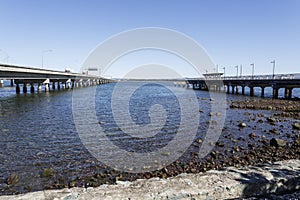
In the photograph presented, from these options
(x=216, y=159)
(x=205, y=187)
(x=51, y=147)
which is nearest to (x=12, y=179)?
(x=51, y=147)

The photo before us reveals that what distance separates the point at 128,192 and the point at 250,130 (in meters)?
12.9

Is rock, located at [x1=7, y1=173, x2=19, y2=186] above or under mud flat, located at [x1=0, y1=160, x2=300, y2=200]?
under

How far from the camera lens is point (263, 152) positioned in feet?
31.8

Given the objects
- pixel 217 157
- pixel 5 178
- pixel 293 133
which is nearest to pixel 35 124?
pixel 5 178

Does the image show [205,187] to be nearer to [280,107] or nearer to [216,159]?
[216,159]

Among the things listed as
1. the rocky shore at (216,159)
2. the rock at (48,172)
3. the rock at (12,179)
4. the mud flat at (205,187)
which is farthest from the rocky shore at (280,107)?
the rock at (12,179)

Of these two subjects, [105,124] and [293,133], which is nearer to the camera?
[293,133]

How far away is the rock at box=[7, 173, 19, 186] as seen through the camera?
664cm

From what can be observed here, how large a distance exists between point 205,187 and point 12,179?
646 cm

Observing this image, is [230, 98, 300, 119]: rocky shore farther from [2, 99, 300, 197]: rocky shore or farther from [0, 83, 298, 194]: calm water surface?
[2, 99, 300, 197]: rocky shore

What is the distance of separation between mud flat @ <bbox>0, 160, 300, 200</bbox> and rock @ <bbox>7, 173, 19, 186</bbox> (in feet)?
10.3

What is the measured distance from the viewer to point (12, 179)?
6863 millimetres

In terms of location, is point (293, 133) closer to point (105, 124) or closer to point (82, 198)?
point (105, 124)

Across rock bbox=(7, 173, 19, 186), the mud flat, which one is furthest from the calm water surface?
the mud flat
